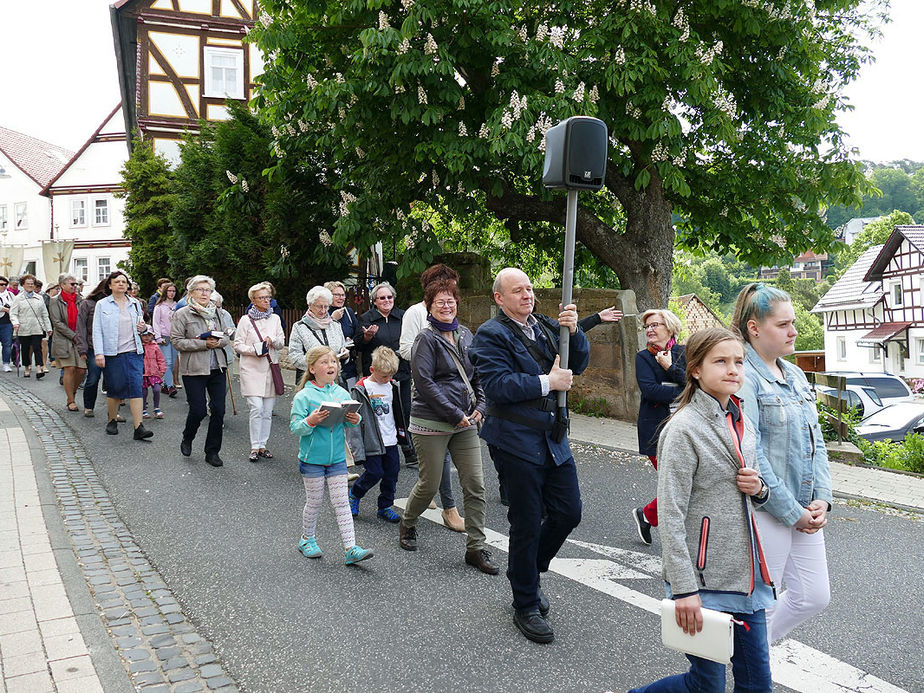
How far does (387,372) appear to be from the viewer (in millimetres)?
6418

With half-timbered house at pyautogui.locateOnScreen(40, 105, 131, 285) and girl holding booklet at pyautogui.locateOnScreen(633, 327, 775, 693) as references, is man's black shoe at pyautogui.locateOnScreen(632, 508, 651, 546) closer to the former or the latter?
girl holding booklet at pyautogui.locateOnScreen(633, 327, 775, 693)

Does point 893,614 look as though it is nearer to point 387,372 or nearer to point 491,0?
point 387,372

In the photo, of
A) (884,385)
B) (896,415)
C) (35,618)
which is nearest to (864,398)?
(884,385)

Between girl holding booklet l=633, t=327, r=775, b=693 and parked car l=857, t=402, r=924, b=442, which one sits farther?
parked car l=857, t=402, r=924, b=442

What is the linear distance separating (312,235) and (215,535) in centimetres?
1080

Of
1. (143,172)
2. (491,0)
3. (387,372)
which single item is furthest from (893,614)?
(143,172)

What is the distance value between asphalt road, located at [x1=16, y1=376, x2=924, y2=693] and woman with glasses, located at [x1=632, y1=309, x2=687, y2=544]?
0.33 metres

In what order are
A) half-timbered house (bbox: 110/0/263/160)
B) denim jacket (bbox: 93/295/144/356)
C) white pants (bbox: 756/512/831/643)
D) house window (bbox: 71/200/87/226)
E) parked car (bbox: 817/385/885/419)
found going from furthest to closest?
house window (bbox: 71/200/87/226) < half-timbered house (bbox: 110/0/263/160) < parked car (bbox: 817/385/885/419) < denim jacket (bbox: 93/295/144/356) < white pants (bbox: 756/512/831/643)

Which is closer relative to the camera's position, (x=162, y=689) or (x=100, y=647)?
(x=162, y=689)

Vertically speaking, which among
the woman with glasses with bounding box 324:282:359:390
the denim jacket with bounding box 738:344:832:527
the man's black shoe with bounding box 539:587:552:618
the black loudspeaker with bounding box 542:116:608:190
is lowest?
the man's black shoe with bounding box 539:587:552:618

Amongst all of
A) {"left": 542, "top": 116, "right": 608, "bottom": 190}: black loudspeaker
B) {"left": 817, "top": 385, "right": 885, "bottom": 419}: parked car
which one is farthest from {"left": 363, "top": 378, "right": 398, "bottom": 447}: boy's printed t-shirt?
{"left": 817, "top": 385, "right": 885, "bottom": 419}: parked car

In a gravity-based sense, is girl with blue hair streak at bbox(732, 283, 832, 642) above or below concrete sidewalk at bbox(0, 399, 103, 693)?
above

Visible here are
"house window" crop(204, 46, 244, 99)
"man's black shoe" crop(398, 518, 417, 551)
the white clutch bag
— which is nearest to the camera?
the white clutch bag

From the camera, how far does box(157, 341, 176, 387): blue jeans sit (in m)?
12.8
